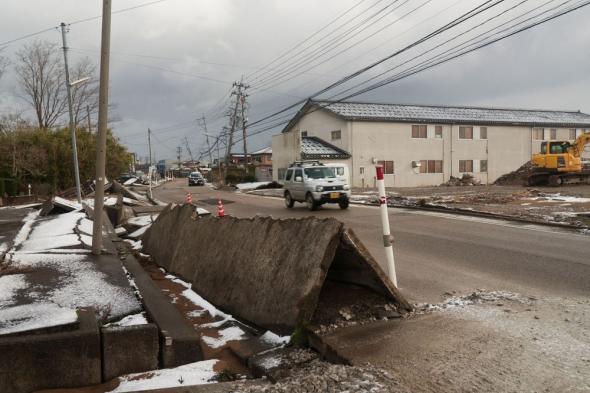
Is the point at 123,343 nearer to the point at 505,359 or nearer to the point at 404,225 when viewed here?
the point at 505,359

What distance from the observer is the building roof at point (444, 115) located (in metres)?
44.0

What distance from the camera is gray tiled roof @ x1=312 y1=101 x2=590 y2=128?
4400cm

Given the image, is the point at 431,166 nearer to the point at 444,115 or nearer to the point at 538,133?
the point at 444,115

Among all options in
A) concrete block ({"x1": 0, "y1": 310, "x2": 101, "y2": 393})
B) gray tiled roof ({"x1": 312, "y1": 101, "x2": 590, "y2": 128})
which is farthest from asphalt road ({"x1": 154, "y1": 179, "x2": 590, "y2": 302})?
gray tiled roof ({"x1": 312, "y1": 101, "x2": 590, "y2": 128})

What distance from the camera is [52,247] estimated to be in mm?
8766

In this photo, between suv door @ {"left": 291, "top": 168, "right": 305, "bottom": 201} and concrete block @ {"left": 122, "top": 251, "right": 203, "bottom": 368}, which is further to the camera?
suv door @ {"left": 291, "top": 168, "right": 305, "bottom": 201}

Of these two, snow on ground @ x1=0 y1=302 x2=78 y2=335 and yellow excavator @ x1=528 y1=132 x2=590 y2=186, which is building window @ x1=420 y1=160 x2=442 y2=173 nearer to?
yellow excavator @ x1=528 y1=132 x2=590 y2=186

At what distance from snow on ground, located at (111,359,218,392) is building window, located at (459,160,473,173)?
45.8 metres

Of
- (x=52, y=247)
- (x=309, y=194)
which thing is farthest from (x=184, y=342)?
(x=309, y=194)

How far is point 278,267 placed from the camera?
5188 millimetres

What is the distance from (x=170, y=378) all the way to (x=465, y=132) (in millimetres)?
46659

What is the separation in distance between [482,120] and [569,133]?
11408 millimetres

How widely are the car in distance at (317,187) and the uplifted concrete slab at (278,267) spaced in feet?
42.2

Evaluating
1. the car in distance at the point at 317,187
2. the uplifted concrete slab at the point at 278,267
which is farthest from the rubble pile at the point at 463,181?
the uplifted concrete slab at the point at 278,267
